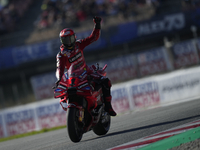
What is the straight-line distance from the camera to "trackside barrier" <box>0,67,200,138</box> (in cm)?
1160

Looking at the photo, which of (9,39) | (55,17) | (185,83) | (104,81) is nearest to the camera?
(104,81)

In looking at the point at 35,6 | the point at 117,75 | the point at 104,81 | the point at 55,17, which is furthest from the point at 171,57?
the point at 35,6

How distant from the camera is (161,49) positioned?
17.0m

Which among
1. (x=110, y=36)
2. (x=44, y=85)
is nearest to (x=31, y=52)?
(x=44, y=85)

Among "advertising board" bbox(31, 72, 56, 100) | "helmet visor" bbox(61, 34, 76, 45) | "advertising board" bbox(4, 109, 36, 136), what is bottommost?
"advertising board" bbox(4, 109, 36, 136)

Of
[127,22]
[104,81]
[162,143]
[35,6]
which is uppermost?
[35,6]

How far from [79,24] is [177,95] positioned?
846 centimetres

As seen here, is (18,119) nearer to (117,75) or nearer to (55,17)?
(117,75)

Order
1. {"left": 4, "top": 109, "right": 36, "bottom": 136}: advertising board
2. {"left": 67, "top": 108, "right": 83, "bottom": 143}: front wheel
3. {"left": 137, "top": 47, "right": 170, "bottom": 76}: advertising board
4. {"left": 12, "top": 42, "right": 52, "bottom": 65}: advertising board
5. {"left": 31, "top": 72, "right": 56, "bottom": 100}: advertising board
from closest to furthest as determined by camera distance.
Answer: {"left": 67, "top": 108, "right": 83, "bottom": 143}: front wheel < {"left": 4, "top": 109, "right": 36, "bottom": 136}: advertising board < {"left": 137, "top": 47, "right": 170, "bottom": 76}: advertising board < {"left": 31, "top": 72, "right": 56, "bottom": 100}: advertising board < {"left": 12, "top": 42, "right": 52, "bottom": 65}: advertising board

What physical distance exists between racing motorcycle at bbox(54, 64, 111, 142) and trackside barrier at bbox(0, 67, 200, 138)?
5576mm

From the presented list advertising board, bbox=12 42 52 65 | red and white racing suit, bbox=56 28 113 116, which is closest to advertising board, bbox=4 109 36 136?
red and white racing suit, bbox=56 28 113 116

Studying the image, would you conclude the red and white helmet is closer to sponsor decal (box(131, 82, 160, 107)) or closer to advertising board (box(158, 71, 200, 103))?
sponsor decal (box(131, 82, 160, 107))

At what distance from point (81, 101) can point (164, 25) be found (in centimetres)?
1417

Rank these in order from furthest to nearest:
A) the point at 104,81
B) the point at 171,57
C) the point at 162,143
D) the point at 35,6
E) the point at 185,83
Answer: the point at 35,6
the point at 171,57
the point at 185,83
the point at 104,81
the point at 162,143
